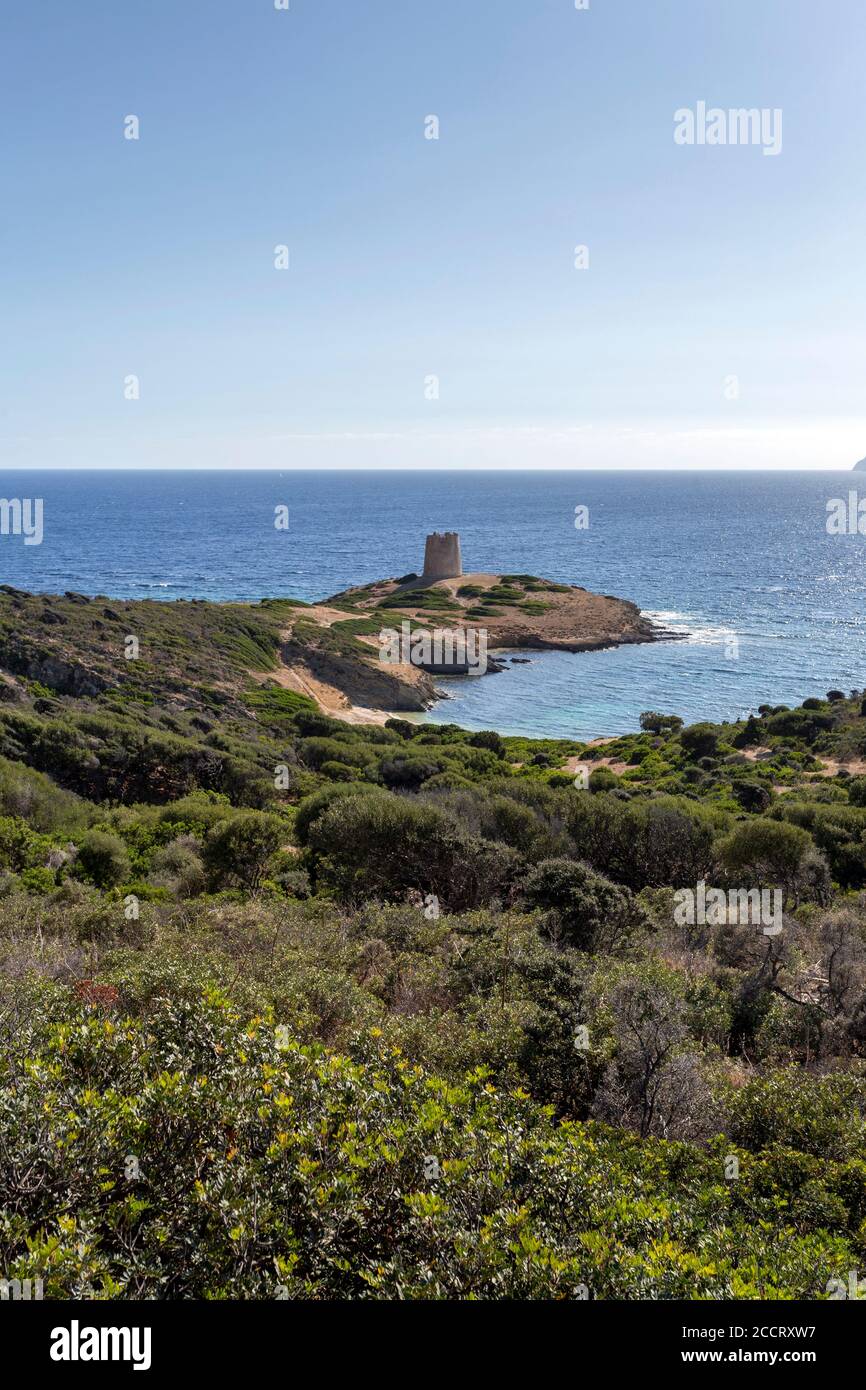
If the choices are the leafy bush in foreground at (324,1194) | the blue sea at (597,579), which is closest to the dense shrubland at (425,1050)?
the leafy bush in foreground at (324,1194)

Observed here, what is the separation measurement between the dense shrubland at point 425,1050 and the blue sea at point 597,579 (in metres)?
29.6

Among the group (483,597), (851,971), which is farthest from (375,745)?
(483,597)

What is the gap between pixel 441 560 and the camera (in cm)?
8575

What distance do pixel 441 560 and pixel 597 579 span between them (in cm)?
2785

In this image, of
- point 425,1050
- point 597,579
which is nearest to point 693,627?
point 597,579

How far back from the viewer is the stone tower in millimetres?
85188

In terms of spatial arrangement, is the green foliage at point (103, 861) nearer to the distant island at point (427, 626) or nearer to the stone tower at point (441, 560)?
the distant island at point (427, 626)

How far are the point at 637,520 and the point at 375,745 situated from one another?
170 metres

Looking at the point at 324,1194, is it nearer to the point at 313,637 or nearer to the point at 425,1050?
the point at 425,1050

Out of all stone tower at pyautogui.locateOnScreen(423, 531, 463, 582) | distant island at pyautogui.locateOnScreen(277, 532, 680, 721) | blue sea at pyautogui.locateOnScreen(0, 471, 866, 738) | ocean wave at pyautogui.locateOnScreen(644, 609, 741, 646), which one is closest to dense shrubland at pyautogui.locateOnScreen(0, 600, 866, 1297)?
distant island at pyautogui.locateOnScreen(277, 532, 680, 721)

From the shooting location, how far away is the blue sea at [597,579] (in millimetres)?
55188

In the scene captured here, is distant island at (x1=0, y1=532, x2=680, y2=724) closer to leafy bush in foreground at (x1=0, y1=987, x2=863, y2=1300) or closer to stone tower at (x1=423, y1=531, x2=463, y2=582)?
stone tower at (x1=423, y1=531, x2=463, y2=582)

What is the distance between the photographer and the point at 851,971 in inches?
472

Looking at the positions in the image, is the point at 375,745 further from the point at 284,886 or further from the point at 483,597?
the point at 483,597
